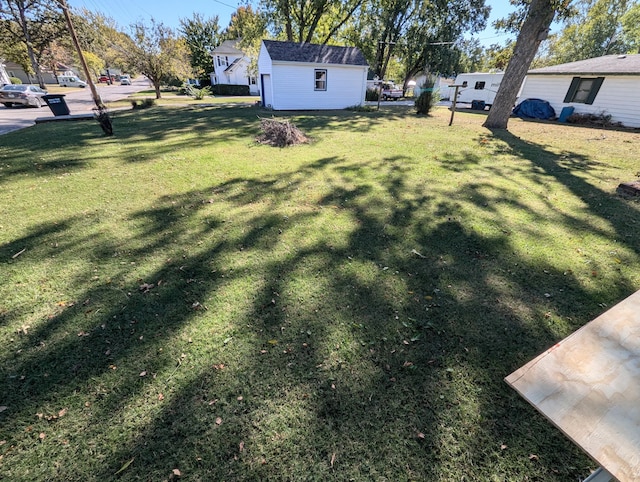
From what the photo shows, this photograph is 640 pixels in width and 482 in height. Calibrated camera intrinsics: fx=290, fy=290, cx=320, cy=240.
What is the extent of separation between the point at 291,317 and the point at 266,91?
61.9ft

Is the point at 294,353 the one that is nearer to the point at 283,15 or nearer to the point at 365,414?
the point at 365,414

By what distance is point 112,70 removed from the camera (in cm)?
7500

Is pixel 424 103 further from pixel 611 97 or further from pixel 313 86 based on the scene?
pixel 611 97

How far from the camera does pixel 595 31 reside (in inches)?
1330

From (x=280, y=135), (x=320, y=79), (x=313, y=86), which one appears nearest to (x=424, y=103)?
(x=320, y=79)

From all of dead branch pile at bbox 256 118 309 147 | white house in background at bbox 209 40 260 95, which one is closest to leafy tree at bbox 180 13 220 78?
white house in background at bbox 209 40 260 95

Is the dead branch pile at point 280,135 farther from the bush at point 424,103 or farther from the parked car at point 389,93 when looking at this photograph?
the parked car at point 389,93

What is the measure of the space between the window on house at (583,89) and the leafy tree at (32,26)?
3584 cm

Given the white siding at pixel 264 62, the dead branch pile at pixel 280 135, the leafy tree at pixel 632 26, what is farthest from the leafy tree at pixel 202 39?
the leafy tree at pixel 632 26

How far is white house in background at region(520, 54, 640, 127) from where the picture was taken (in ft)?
43.0

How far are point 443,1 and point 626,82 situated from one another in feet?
60.6

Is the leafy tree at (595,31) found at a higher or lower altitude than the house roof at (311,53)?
higher

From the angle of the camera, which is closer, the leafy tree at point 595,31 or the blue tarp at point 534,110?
the blue tarp at point 534,110

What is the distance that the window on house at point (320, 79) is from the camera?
56.4ft
